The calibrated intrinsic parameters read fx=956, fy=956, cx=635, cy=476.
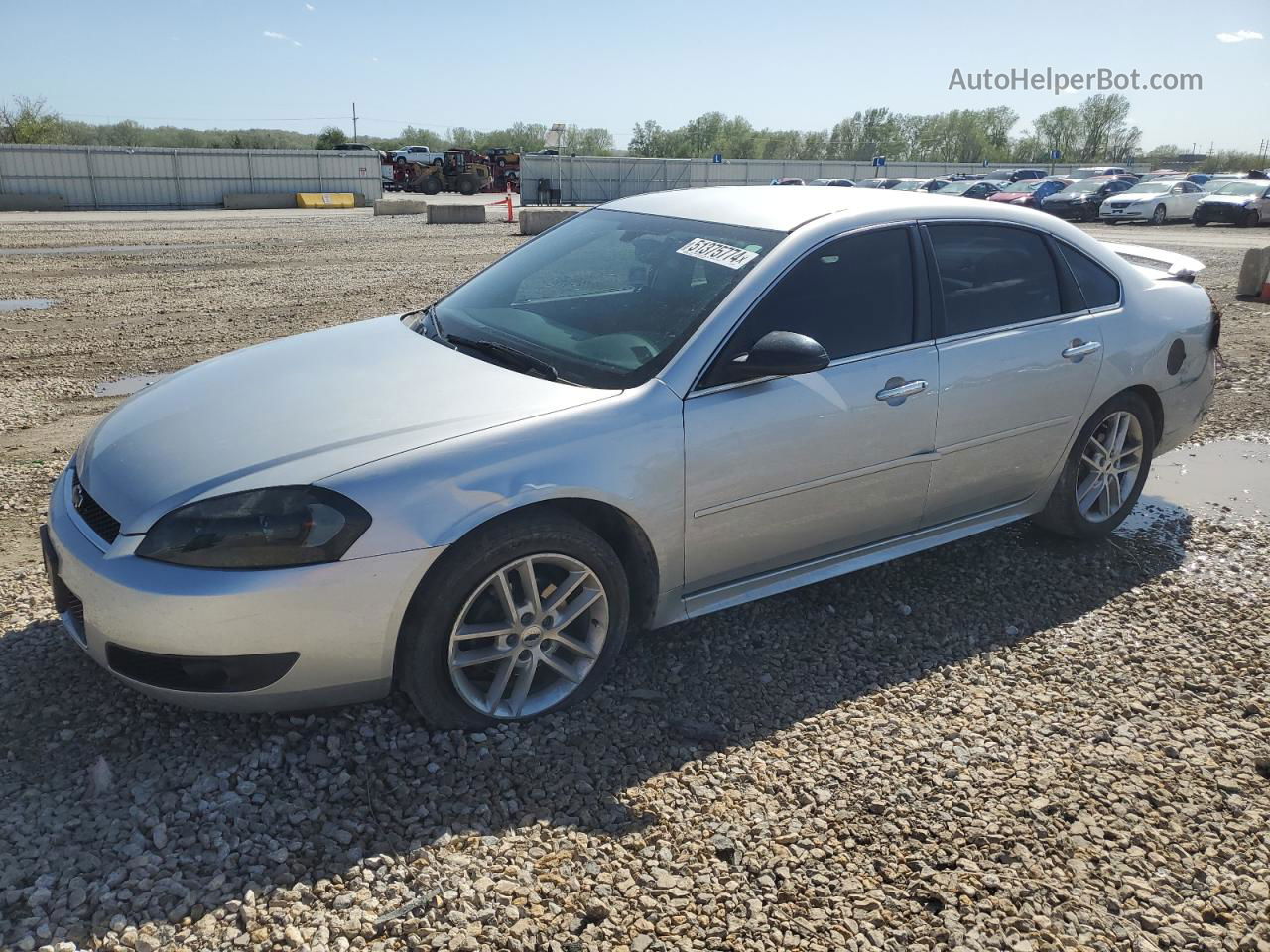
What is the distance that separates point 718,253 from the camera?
370 cm

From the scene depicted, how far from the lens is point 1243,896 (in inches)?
101

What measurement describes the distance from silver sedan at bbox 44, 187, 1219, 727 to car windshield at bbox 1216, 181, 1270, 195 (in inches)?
A: 1208

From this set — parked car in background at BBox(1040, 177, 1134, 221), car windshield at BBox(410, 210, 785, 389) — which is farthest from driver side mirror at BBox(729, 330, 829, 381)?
parked car in background at BBox(1040, 177, 1134, 221)

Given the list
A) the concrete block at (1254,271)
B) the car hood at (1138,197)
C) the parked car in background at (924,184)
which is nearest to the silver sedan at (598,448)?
the concrete block at (1254,271)

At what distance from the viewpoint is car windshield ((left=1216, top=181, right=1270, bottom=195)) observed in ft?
96.7

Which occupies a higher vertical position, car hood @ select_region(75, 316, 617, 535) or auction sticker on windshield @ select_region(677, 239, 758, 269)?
auction sticker on windshield @ select_region(677, 239, 758, 269)

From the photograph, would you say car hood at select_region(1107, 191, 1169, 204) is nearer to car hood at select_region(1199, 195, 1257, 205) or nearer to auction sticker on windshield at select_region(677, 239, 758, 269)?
car hood at select_region(1199, 195, 1257, 205)

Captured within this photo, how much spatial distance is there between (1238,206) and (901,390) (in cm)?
3089

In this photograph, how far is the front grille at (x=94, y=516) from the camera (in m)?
2.84

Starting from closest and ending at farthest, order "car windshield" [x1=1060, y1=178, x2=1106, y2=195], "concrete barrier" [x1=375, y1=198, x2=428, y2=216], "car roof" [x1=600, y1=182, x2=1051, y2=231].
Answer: "car roof" [x1=600, y1=182, x2=1051, y2=231]
"concrete barrier" [x1=375, y1=198, x2=428, y2=216]
"car windshield" [x1=1060, y1=178, x2=1106, y2=195]

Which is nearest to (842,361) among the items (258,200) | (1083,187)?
(1083,187)

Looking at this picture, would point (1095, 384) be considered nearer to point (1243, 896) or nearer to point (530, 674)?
point (1243, 896)

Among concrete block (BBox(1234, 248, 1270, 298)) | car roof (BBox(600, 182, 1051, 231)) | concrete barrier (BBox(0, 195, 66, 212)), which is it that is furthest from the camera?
concrete barrier (BBox(0, 195, 66, 212))

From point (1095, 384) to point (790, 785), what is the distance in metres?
2.59
